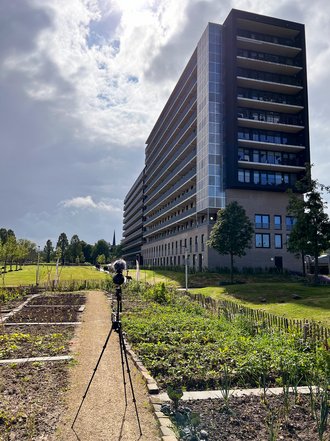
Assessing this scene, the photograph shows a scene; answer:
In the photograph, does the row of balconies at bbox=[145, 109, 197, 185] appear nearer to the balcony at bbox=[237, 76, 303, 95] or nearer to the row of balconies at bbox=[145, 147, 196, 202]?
the row of balconies at bbox=[145, 147, 196, 202]

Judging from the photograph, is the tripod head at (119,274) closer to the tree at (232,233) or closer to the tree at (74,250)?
the tree at (232,233)

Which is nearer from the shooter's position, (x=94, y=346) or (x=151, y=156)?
(x=94, y=346)

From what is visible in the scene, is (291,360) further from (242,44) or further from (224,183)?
(242,44)

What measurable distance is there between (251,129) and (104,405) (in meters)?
50.0

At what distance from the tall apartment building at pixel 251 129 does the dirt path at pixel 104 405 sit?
39.9 m

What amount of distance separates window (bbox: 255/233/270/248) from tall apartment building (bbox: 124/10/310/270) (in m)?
0.14

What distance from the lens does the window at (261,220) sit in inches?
1967

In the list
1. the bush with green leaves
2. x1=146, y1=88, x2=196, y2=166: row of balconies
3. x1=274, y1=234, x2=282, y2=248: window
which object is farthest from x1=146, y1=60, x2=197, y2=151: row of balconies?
the bush with green leaves

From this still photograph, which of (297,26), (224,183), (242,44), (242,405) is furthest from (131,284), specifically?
(297,26)

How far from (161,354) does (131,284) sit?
19.6 meters

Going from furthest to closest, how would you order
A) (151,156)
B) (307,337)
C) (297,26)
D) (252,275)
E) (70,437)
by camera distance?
(151,156)
(297,26)
(252,275)
(307,337)
(70,437)

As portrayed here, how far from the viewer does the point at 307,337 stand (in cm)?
926

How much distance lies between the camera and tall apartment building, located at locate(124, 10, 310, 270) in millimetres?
48719

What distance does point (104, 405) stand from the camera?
5.89 meters
